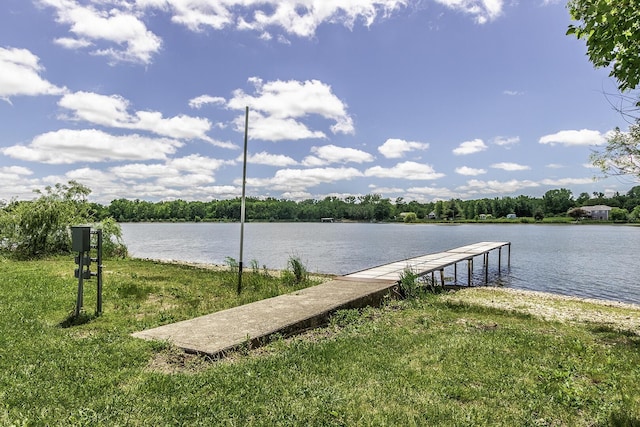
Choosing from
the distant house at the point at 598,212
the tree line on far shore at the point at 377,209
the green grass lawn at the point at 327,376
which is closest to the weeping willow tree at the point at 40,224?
the green grass lawn at the point at 327,376

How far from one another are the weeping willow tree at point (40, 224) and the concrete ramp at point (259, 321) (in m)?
16.7

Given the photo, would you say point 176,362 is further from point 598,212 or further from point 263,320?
point 598,212

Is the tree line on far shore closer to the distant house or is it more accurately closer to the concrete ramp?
the distant house

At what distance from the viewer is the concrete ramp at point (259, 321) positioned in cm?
559

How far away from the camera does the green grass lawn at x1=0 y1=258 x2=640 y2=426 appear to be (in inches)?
141

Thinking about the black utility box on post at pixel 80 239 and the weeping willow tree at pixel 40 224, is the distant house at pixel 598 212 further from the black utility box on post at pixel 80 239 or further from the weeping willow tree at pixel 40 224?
the black utility box on post at pixel 80 239

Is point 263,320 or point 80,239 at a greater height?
point 80,239

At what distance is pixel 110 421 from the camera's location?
3338 mm

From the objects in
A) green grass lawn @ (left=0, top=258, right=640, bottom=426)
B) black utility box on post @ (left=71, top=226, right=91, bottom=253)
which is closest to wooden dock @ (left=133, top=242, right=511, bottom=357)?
green grass lawn @ (left=0, top=258, right=640, bottom=426)

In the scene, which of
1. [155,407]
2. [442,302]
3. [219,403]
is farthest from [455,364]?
[442,302]

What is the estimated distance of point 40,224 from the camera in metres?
20.0

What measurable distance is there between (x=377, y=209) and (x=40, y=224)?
13699cm

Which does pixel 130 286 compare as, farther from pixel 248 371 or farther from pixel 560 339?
pixel 560 339

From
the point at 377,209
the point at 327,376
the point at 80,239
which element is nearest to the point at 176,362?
the point at 327,376
